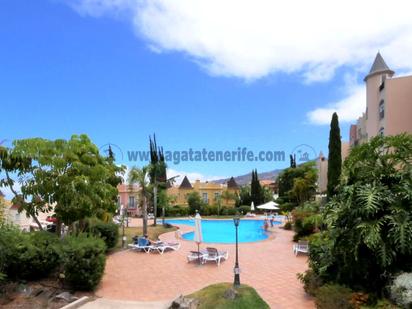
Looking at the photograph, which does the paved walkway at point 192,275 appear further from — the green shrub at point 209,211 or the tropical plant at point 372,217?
the green shrub at point 209,211

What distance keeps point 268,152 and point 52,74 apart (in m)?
28.0

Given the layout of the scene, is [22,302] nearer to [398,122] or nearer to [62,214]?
[62,214]

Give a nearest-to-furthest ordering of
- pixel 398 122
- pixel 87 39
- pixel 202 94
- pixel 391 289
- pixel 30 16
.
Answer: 1. pixel 391 289
2. pixel 30 16
3. pixel 87 39
4. pixel 398 122
5. pixel 202 94

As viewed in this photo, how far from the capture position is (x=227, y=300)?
8.05 metres

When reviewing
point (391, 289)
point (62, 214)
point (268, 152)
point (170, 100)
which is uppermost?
point (170, 100)

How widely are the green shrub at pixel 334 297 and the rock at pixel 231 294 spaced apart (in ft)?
6.33

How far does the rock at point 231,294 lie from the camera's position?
26.7 feet

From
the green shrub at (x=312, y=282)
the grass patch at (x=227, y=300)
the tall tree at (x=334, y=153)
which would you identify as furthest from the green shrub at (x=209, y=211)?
the grass patch at (x=227, y=300)

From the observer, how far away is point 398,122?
2291cm

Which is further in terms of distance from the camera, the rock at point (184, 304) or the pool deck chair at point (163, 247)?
the pool deck chair at point (163, 247)

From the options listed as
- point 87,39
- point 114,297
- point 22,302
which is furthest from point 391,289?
point 87,39

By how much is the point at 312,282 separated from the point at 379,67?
74.9 feet

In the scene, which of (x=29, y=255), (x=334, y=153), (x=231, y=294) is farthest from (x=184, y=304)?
(x=334, y=153)

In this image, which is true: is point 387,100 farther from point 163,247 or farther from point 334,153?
point 163,247
